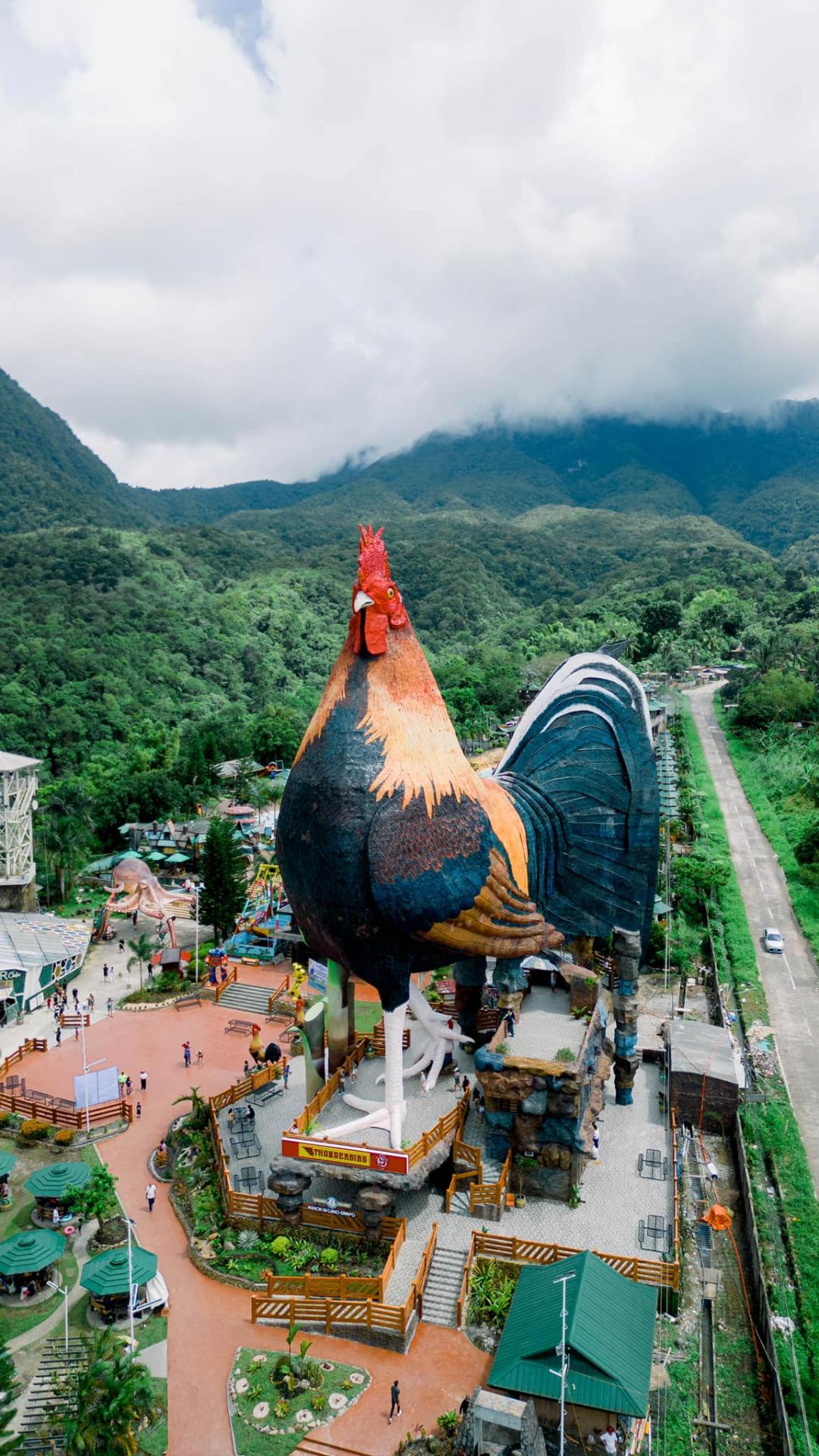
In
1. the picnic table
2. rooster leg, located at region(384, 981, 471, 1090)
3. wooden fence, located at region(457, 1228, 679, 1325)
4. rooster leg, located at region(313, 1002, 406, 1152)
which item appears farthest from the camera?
rooster leg, located at region(384, 981, 471, 1090)

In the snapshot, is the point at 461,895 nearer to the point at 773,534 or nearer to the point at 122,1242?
the point at 122,1242

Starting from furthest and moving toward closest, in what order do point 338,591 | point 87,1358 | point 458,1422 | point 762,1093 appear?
1. point 338,591
2. point 762,1093
3. point 87,1358
4. point 458,1422

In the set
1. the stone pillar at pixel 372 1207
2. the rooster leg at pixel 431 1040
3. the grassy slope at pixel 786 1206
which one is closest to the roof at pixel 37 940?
the rooster leg at pixel 431 1040

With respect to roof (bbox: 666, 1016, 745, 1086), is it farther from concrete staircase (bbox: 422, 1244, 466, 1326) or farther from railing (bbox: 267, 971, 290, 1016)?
railing (bbox: 267, 971, 290, 1016)

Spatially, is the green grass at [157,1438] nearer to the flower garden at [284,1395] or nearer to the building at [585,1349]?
the flower garden at [284,1395]

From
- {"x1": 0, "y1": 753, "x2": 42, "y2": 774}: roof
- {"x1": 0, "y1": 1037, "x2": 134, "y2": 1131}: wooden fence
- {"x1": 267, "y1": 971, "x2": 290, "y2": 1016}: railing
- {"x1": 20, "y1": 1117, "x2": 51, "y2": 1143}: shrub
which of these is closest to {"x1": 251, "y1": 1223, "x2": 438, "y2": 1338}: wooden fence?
{"x1": 0, "y1": 1037, "x2": 134, "y2": 1131}: wooden fence

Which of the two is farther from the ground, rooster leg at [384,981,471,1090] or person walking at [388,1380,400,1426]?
rooster leg at [384,981,471,1090]

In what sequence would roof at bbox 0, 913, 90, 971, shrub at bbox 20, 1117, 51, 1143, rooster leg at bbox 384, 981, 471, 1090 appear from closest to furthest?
1. rooster leg at bbox 384, 981, 471, 1090
2. shrub at bbox 20, 1117, 51, 1143
3. roof at bbox 0, 913, 90, 971

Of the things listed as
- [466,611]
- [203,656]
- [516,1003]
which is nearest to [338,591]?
[466,611]
